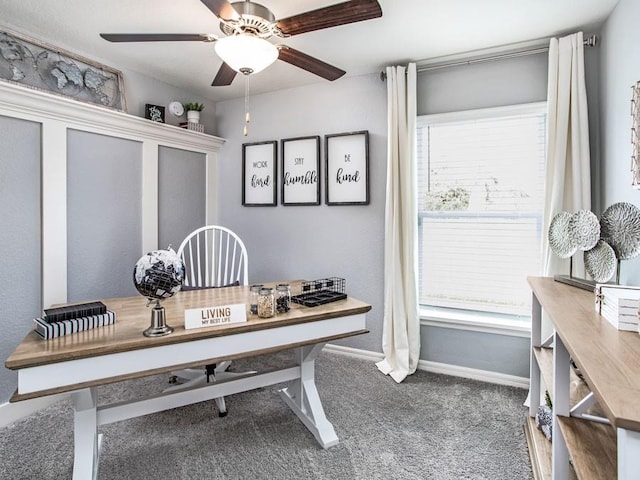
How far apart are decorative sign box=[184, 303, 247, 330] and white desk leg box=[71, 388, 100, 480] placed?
0.48 meters

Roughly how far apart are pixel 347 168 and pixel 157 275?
210 centimetres

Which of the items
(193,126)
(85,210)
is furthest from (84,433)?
(193,126)

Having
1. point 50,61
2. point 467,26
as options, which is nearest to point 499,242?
point 467,26

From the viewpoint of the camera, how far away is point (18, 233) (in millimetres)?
2283

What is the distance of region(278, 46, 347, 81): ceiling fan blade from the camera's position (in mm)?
1858

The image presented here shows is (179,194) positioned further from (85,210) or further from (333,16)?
(333,16)

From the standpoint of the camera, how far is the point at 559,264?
2.32 m

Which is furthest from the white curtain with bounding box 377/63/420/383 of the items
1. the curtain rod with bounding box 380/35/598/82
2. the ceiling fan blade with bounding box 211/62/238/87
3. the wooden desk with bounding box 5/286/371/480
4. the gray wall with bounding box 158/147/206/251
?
the gray wall with bounding box 158/147/206/251

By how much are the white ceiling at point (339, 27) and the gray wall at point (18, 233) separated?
691 mm

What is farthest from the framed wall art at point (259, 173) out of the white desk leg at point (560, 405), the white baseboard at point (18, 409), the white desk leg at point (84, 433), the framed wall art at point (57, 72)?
the white desk leg at point (560, 405)

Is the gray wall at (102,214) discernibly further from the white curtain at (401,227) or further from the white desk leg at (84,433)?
the white curtain at (401,227)

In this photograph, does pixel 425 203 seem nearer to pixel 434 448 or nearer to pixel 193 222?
pixel 434 448

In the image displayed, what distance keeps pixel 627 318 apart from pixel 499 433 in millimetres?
1265

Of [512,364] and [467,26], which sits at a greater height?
[467,26]
